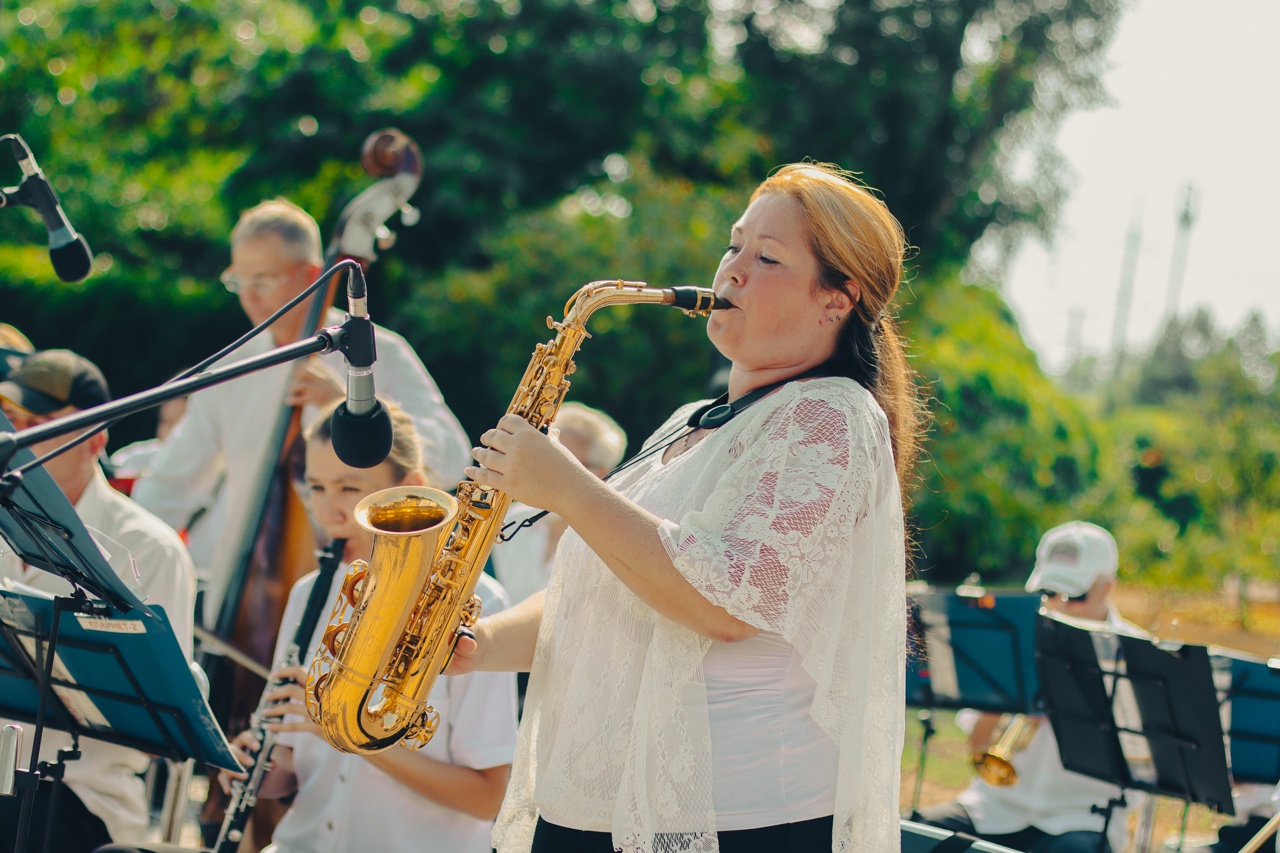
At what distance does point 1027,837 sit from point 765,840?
2.48 metres

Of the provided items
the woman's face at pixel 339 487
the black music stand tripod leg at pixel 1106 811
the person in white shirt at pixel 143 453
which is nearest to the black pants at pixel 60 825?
the woman's face at pixel 339 487

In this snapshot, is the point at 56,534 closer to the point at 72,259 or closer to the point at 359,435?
the point at 359,435

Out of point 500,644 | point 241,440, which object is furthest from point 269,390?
point 500,644

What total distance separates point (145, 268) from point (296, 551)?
35.3 ft

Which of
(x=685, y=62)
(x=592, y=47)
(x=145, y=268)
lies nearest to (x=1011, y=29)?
(x=685, y=62)

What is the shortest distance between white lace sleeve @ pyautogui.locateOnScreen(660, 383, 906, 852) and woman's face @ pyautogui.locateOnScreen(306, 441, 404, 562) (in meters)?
A: 1.29

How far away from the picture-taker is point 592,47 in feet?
40.4

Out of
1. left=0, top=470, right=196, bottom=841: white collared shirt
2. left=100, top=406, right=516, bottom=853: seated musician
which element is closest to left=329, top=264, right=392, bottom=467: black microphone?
left=100, top=406, right=516, bottom=853: seated musician

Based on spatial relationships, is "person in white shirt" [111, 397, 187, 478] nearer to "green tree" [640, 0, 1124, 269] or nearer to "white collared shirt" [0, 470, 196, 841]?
"white collared shirt" [0, 470, 196, 841]

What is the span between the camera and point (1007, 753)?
175 inches

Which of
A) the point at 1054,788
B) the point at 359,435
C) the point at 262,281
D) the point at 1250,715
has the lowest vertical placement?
the point at 359,435

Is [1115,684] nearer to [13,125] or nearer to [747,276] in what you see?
[747,276]

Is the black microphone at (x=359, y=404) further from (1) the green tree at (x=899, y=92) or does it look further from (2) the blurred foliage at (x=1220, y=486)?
(2) the blurred foliage at (x=1220, y=486)

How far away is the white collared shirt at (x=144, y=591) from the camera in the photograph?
10.1 feet
